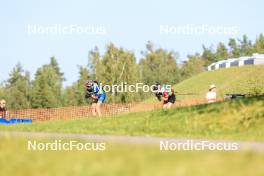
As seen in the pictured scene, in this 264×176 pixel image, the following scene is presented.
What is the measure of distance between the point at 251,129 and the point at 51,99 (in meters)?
85.1

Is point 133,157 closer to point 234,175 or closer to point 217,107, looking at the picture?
point 234,175

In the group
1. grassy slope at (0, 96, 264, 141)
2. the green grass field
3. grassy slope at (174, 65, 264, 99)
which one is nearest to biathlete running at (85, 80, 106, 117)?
grassy slope at (0, 96, 264, 141)

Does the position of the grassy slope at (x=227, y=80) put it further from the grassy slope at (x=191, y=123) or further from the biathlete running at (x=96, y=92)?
the grassy slope at (x=191, y=123)

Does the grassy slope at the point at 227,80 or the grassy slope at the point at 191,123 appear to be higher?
the grassy slope at the point at 227,80

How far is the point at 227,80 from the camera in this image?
65250mm

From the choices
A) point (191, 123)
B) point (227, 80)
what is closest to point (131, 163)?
point (191, 123)

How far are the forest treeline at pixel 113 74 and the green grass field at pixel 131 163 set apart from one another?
2582 inches

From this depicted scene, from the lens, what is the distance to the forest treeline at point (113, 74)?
279ft

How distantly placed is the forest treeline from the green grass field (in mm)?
65586

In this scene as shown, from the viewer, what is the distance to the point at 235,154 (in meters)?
6.78

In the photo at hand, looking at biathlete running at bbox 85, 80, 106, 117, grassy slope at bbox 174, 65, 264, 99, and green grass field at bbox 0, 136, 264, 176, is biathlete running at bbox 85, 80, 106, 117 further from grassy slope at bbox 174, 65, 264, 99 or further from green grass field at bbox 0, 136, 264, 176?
grassy slope at bbox 174, 65, 264, 99

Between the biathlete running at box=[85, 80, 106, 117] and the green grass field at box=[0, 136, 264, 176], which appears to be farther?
the biathlete running at box=[85, 80, 106, 117]

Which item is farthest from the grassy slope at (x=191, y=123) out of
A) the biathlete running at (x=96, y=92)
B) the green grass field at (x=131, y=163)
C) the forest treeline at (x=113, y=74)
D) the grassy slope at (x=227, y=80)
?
the forest treeline at (x=113, y=74)

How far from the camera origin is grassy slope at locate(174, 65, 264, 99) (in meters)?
57.3
